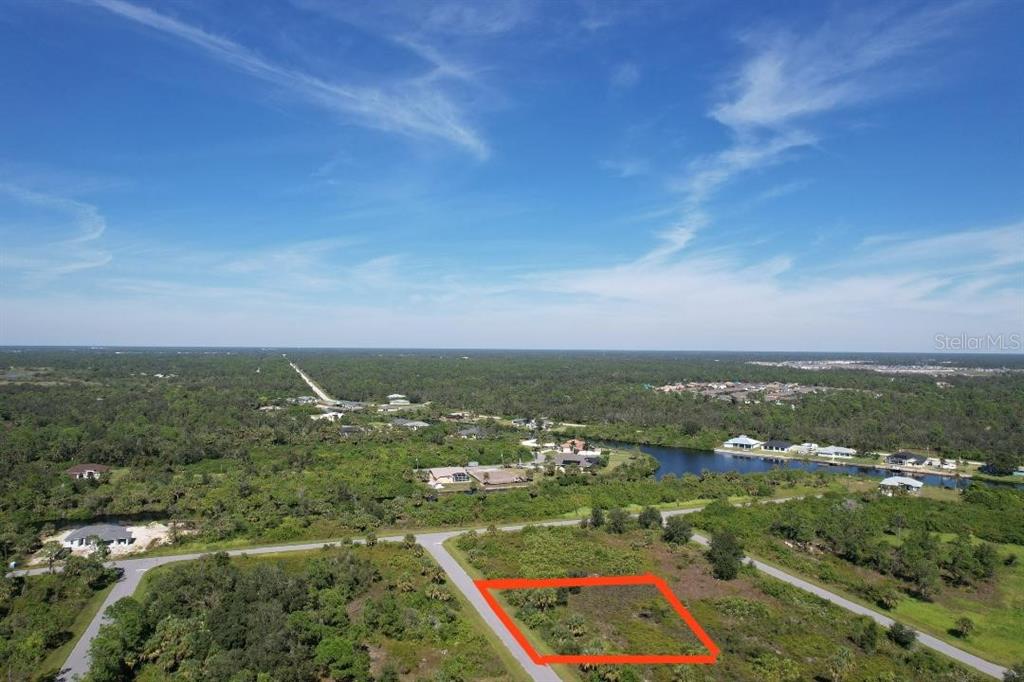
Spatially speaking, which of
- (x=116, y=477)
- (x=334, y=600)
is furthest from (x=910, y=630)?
(x=116, y=477)

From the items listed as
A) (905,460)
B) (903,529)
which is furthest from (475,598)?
(905,460)

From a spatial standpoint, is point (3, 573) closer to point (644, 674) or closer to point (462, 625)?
point (462, 625)

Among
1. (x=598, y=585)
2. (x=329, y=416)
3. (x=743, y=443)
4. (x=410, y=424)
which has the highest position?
(x=329, y=416)

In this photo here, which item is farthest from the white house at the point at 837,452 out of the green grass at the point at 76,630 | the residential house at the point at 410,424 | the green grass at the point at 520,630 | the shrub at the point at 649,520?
the green grass at the point at 76,630

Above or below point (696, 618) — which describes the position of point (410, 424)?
above

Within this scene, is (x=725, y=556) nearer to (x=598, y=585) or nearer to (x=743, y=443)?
(x=598, y=585)

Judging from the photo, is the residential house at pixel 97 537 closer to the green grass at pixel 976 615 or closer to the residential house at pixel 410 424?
the green grass at pixel 976 615

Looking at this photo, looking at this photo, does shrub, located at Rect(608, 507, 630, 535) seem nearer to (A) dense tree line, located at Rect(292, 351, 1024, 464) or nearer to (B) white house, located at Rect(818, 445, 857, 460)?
(A) dense tree line, located at Rect(292, 351, 1024, 464)
